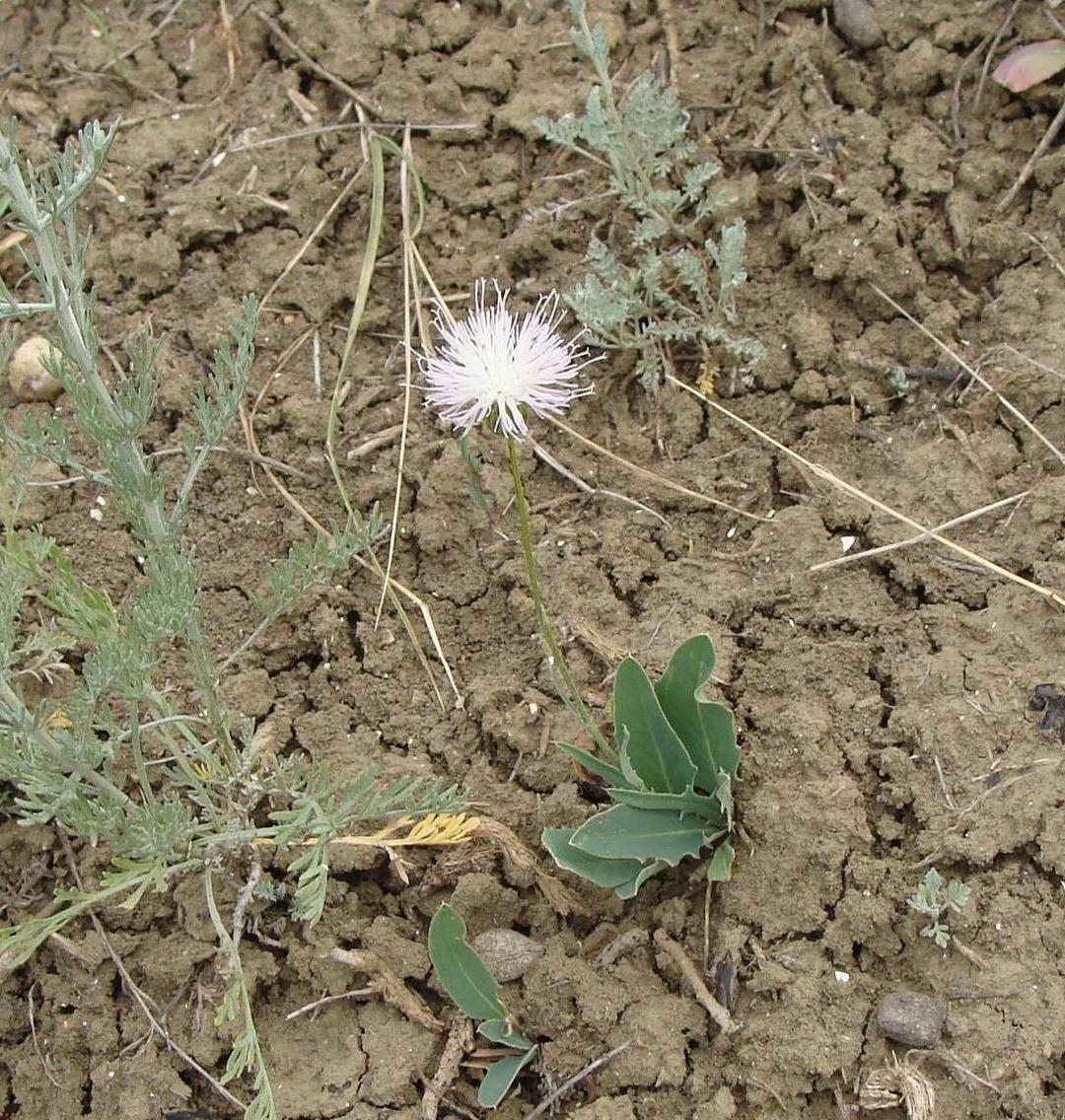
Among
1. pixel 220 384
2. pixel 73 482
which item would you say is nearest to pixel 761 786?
pixel 220 384

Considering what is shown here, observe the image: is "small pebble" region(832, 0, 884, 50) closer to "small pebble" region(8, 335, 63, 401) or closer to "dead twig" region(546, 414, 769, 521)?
"dead twig" region(546, 414, 769, 521)

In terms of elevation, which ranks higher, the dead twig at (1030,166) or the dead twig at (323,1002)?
the dead twig at (1030,166)

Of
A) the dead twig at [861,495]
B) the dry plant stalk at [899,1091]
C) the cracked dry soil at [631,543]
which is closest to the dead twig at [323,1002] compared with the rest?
the cracked dry soil at [631,543]

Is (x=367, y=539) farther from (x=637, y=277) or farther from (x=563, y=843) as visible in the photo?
(x=637, y=277)

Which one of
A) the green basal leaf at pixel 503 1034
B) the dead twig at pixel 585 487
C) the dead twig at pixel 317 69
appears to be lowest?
the green basal leaf at pixel 503 1034

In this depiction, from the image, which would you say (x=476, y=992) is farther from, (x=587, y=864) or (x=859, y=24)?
(x=859, y=24)

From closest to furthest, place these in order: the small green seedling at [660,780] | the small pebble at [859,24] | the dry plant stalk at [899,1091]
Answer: the dry plant stalk at [899,1091], the small green seedling at [660,780], the small pebble at [859,24]

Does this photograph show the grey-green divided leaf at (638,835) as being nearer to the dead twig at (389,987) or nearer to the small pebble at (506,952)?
the small pebble at (506,952)
